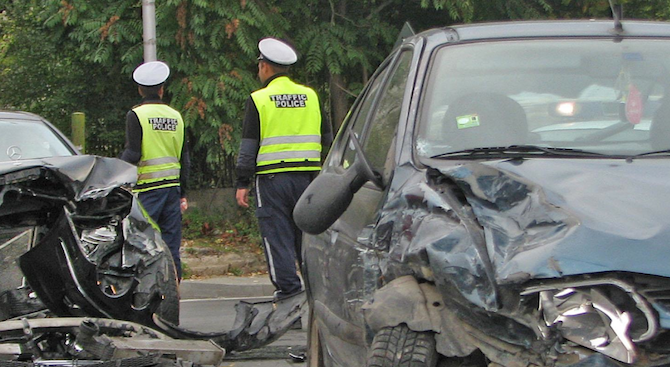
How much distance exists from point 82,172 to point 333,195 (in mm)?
2226

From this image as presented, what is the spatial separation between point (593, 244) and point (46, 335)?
10.3 feet

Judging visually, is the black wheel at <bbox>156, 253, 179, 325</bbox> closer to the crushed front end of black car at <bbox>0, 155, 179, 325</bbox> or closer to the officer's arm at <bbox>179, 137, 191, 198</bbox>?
the crushed front end of black car at <bbox>0, 155, 179, 325</bbox>

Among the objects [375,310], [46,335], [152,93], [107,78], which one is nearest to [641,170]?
[375,310]

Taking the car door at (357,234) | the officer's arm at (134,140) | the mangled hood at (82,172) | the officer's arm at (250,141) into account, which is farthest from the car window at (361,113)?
the officer's arm at (134,140)

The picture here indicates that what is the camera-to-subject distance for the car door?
11.4ft

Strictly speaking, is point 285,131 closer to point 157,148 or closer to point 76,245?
point 157,148

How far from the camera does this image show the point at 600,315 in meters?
2.62

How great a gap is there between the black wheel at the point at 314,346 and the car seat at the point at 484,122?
3.86ft

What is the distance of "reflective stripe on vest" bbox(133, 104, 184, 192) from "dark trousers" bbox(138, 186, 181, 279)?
51mm

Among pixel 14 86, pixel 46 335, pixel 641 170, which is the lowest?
pixel 46 335

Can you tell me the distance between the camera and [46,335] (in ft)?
16.3

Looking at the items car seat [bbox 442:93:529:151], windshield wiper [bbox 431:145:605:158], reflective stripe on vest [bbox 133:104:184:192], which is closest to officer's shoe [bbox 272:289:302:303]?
reflective stripe on vest [bbox 133:104:184:192]

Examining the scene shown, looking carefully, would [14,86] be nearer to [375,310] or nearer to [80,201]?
[80,201]

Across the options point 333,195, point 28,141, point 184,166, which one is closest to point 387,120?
point 333,195
